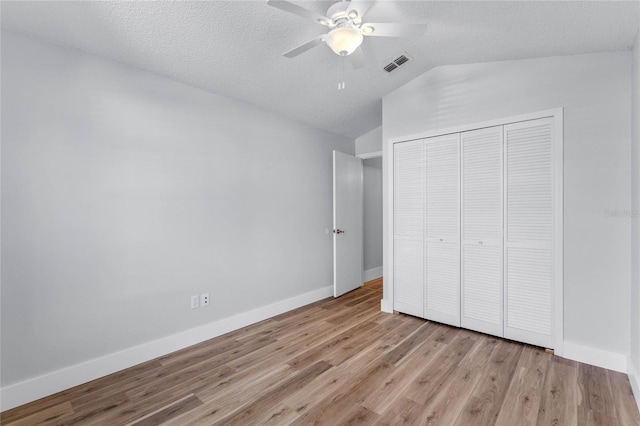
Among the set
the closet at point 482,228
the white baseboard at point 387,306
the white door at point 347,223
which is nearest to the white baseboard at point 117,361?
the white door at point 347,223

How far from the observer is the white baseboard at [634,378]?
76.0 inches

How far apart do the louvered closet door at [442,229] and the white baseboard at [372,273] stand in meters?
1.87

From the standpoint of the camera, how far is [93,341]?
224cm

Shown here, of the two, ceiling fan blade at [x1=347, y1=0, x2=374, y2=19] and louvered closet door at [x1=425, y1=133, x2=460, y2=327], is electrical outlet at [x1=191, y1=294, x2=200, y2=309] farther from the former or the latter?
ceiling fan blade at [x1=347, y1=0, x2=374, y2=19]

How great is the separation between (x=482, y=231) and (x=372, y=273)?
2608mm

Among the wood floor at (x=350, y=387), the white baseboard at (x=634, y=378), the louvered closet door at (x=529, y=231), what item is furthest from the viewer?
the louvered closet door at (x=529, y=231)

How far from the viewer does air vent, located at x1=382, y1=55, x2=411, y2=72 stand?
2.93 m

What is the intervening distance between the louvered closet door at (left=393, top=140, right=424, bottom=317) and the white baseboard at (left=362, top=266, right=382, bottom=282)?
62.2 inches

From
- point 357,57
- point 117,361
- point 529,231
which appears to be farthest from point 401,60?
point 117,361

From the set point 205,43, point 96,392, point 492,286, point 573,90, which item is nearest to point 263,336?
point 96,392

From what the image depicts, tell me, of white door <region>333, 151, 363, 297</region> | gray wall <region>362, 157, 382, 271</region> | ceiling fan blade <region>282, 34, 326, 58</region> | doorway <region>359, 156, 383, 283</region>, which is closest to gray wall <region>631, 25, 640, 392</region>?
ceiling fan blade <region>282, 34, 326, 58</region>

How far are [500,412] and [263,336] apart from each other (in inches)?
80.1

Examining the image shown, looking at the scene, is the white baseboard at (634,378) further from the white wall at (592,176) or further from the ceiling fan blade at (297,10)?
the ceiling fan blade at (297,10)

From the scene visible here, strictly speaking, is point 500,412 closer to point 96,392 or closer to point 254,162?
point 96,392
